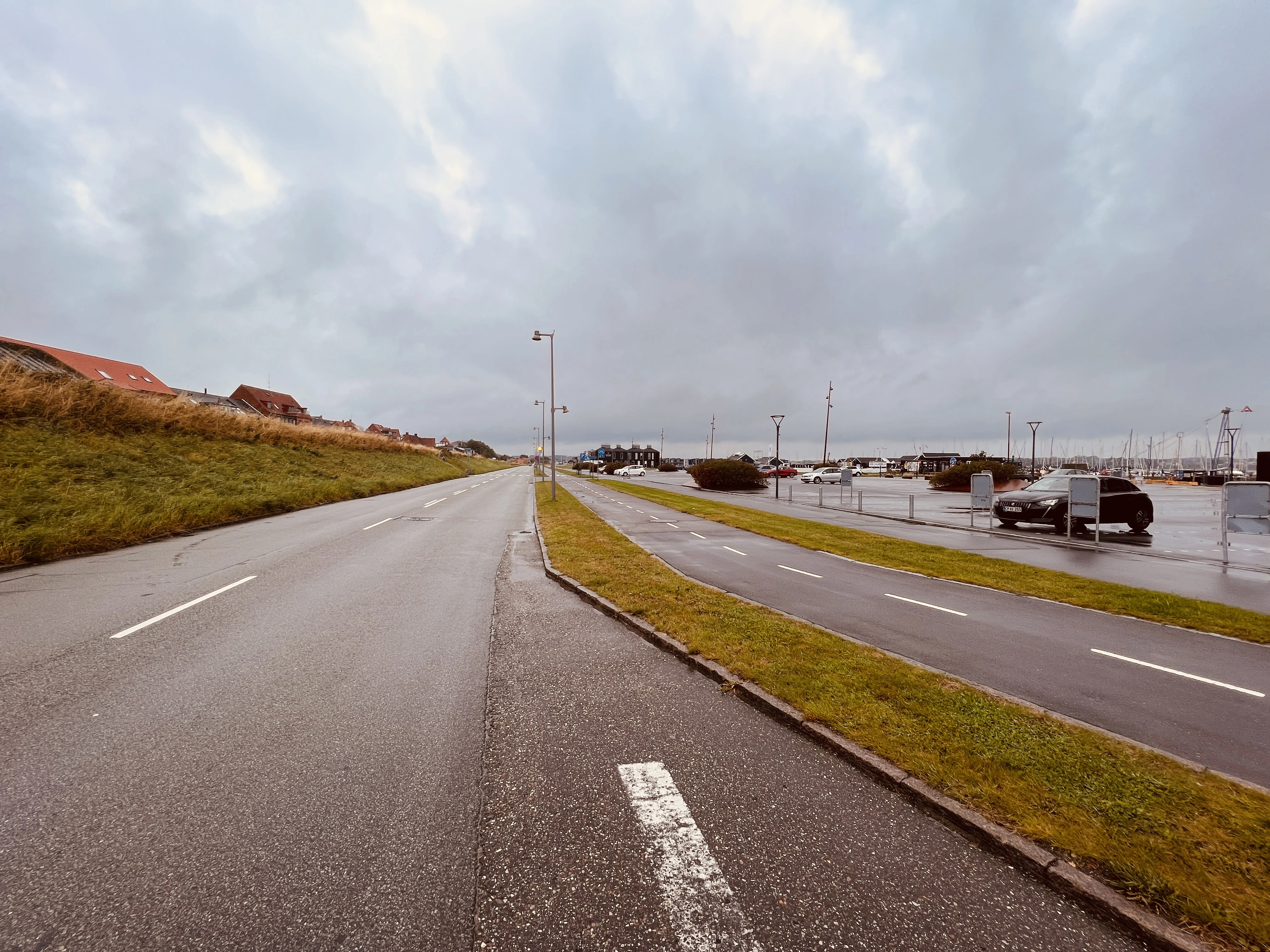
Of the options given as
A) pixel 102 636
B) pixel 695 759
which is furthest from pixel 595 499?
pixel 695 759

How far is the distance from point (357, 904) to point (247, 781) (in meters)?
1.57

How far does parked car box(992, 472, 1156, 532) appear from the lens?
53.6 feet

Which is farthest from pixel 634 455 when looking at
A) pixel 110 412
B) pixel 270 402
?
pixel 110 412

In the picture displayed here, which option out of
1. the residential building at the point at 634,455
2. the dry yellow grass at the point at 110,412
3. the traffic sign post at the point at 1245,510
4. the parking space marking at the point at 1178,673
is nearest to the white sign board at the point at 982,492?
the traffic sign post at the point at 1245,510

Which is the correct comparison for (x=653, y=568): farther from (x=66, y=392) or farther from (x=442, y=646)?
(x=66, y=392)

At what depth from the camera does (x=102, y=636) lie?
5.86m

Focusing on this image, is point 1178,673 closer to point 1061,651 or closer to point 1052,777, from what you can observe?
point 1061,651

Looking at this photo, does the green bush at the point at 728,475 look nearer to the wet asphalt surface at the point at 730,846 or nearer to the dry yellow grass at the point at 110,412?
the dry yellow grass at the point at 110,412

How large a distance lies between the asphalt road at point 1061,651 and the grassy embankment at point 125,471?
13.4 metres

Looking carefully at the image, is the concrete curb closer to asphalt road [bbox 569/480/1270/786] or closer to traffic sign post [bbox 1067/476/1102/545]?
asphalt road [bbox 569/480/1270/786]

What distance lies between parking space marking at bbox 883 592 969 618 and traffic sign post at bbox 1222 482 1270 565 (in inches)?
337

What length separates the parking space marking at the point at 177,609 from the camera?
19.7 feet

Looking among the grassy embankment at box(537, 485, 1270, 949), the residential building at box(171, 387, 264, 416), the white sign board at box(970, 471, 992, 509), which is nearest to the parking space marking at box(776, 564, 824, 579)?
the grassy embankment at box(537, 485, 1270, 949)

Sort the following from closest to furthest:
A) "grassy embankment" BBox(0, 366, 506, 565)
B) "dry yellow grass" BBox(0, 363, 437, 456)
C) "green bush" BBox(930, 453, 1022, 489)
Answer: "grassy embankment" BBox(0, 366, 506, 565) → "dry yellow grass" BBox(0, 363, 437, 456) → "green bush" BBox(930, 453, 1022, 489)
